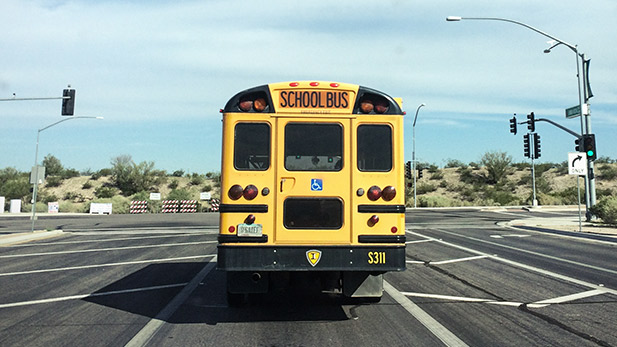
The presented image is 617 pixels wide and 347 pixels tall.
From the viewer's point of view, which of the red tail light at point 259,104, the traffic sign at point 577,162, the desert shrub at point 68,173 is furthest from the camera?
the desert shrub at point 68,173

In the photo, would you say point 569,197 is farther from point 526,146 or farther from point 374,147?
point 374,147

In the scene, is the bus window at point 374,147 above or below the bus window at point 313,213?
above

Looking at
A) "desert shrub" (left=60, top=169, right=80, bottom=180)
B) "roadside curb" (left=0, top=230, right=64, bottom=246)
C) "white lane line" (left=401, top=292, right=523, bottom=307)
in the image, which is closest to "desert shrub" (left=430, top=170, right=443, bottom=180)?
"desert shrub" (left=60, top=169, right=80, bottom=180)

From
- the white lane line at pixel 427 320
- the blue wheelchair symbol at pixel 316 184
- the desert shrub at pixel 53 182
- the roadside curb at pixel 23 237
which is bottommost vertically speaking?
the white lane line at pixel 427 320

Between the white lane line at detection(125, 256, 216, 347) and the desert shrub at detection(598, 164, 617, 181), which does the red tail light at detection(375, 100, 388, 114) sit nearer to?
the white lane line at detection(125, 256, 216, 347)

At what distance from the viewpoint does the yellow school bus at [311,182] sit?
5965 mm

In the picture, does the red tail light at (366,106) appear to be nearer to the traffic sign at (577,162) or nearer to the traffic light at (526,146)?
the traffic sign at (577,162)

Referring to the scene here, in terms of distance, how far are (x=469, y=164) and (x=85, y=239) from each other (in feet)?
247

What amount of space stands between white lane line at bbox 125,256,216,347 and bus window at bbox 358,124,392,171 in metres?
3.30

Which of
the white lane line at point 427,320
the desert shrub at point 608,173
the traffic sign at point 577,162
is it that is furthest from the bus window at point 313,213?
the desert shrub at point 608,173

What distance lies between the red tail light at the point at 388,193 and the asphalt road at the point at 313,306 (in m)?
1.62

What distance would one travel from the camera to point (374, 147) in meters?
6.21

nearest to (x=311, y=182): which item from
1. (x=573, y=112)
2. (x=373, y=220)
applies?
(x=373, y=220)

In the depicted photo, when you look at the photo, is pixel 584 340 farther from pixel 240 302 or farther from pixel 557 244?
pixel 557 244
